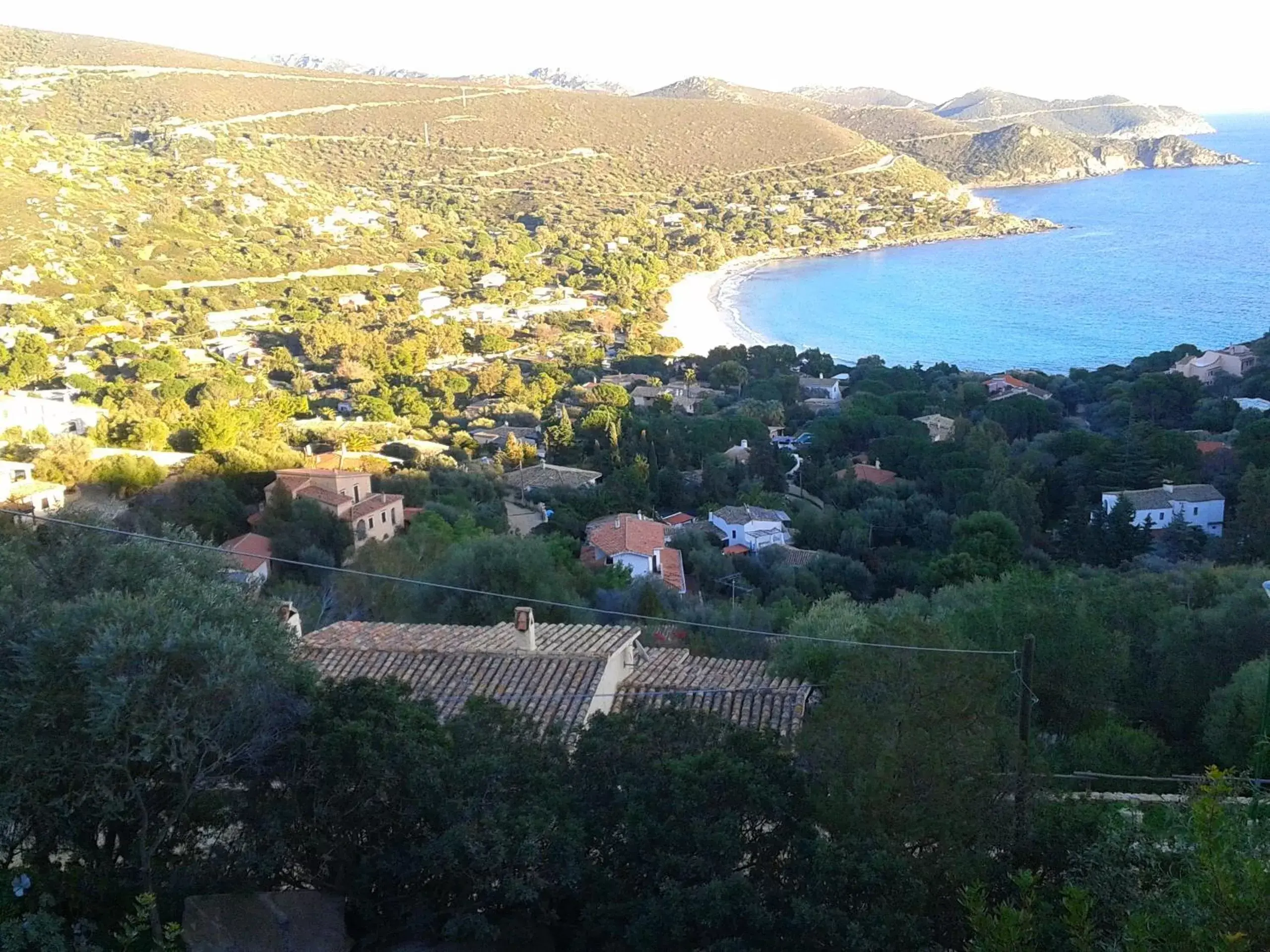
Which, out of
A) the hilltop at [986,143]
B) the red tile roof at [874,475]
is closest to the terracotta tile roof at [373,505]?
the red tile roof at [874,475]

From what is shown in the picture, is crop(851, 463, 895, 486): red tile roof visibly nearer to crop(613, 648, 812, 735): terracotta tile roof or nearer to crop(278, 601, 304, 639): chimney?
crop(613, 648, 812, 735): terracotta tile roof

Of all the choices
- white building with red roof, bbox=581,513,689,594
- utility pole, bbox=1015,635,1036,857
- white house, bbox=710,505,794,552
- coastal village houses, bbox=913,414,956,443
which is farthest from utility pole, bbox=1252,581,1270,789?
coastal village houses, bbox=913,414,956,443

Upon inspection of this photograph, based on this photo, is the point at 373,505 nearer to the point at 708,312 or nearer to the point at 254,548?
the point at 254,548

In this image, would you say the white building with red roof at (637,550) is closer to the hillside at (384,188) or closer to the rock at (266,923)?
the rock at (266,923)

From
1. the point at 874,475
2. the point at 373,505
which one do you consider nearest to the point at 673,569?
the point at 373,505

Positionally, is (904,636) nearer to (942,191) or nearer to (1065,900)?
(1065,900)

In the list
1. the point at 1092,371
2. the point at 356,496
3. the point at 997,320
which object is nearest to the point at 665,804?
the point at 356,496
